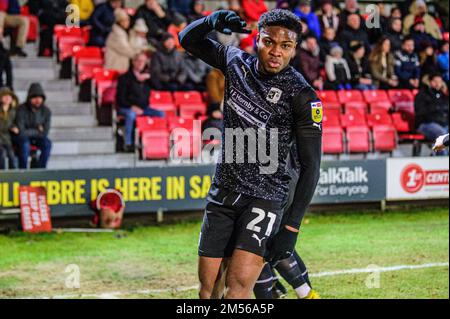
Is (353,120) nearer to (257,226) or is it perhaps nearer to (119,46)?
(119,46)

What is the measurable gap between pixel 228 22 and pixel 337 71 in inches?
453

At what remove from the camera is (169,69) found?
50.9 ft

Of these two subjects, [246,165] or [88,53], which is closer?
[246,165]

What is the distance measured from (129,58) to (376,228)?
564 cm

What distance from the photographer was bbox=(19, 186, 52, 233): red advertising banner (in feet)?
38.6

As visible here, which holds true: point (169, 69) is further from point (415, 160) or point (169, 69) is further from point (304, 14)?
point (415, 160)

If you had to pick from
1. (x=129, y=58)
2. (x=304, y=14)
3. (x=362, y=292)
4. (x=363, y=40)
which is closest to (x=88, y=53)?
(x=129, y=58)

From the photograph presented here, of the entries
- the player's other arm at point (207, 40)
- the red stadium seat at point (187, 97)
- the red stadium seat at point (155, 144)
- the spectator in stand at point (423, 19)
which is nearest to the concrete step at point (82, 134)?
the red stadium seat at point (155, 144)

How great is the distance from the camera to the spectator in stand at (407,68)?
17.4 m

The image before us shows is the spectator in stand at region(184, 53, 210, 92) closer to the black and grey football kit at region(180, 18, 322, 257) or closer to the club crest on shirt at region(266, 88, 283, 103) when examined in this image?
the black and grey football kit at region(180, 18, 322, 257)

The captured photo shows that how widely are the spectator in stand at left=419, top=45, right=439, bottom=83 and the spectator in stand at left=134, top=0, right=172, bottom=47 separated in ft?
18.2

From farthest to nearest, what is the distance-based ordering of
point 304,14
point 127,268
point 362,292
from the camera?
1. point 304,14
2. point 127,268
3. point 362,292
